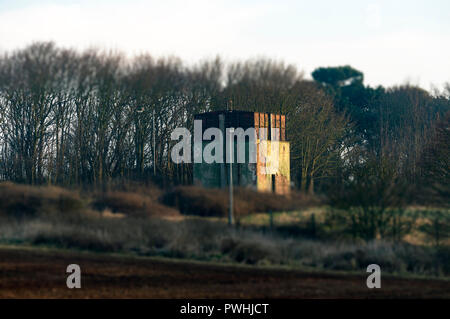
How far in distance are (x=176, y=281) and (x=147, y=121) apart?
19.8 metres

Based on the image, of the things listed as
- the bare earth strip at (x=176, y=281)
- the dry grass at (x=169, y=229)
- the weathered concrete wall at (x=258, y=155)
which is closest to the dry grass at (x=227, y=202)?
the dry grass at (x=169, y=229)

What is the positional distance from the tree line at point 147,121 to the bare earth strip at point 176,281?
5093mm

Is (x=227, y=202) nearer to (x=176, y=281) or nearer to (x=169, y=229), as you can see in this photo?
(x=169, y=229)

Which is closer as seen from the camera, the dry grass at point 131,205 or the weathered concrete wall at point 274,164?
the dry grass at point 131,205

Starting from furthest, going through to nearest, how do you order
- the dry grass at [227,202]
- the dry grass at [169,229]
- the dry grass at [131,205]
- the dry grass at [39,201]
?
1. the dry grass at [39,201]
2. the dry grass at [131,205]
3. the dry grass at [227,202]
4. the dry grass at [169,229]

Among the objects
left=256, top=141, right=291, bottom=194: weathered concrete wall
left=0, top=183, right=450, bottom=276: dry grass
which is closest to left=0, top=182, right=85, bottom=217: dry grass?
left=0, top=183, right=450, bottom=276: dry grass

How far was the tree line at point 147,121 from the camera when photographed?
29.5 metres

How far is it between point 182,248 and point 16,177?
9021 millimetres

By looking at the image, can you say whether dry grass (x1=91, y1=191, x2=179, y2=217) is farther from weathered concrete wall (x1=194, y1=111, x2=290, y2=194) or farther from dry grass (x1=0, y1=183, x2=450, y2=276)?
weathered concrete wall (x1=194, y1=111, x2=290, y2=194)

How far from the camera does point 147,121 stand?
36781mm

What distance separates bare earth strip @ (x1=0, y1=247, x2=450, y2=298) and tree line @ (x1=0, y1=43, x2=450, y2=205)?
509 centimetres

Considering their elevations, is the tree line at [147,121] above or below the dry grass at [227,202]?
above

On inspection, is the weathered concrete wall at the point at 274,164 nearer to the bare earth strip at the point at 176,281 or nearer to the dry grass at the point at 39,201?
the bare earth strip at the point at 176,281

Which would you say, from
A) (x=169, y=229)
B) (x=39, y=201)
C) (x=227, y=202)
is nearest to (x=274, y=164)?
(x=227, y=202)
